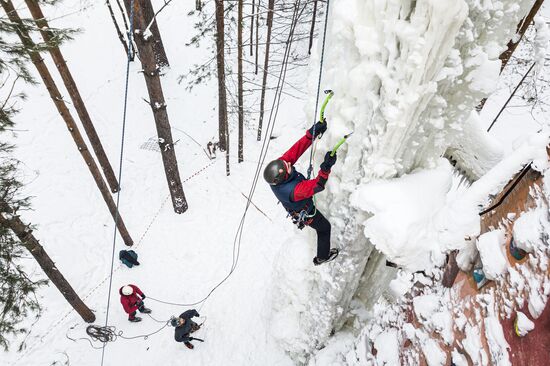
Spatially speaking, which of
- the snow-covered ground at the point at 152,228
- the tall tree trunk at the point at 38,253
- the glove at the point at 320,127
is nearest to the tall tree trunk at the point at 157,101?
the snow-covered ground at the point at 152,228

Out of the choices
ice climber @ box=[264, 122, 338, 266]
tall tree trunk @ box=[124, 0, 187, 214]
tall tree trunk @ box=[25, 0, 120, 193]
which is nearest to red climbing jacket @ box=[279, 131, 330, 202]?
ice climber @ box=[264, 122, 338, 266]

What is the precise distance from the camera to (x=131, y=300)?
7.90m

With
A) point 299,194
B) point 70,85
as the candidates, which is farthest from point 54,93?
point 299,194

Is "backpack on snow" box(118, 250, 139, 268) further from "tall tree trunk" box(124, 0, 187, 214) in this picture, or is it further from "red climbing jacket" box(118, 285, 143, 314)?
"tall tree trunk" box(124, 0, 187, 214)

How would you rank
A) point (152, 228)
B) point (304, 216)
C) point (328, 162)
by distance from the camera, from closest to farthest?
1. point (328, 162)
2. point (304, 216)
3. point (152, 228)

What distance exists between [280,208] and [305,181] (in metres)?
6.63

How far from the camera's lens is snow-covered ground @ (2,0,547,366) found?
3.00 m

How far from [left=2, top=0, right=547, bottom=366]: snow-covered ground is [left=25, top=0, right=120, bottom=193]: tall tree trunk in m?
1.45

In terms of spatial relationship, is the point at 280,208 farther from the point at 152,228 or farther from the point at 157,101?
the point at 157,101

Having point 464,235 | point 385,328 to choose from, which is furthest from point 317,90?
point 385,328

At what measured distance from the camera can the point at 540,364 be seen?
1.87m

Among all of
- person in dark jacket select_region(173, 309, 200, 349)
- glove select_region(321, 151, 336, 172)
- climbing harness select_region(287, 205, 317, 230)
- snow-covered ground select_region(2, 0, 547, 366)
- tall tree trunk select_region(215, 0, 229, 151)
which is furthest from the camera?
tall tree trunk select_region(215, 0, 229, 151)

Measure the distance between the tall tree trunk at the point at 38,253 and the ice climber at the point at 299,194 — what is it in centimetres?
481

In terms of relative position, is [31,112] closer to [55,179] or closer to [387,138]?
[55,179]
